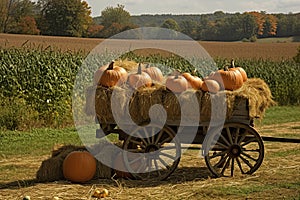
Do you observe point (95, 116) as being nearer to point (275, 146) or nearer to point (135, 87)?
point (135, 87)

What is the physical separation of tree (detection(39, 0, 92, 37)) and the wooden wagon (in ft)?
99.2

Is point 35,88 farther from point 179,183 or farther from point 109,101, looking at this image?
point 179,183

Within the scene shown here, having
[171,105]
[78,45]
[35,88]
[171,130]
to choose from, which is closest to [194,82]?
[171,105]

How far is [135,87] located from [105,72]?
53 centimetres

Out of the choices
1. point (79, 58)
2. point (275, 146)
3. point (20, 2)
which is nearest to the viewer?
point (275, 146)

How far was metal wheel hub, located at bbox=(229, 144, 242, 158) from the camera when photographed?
8477mm

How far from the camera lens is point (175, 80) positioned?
8266 mm

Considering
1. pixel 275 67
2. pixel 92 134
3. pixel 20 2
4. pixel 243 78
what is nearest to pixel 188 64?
pixel 275 67

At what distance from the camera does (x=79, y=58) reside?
16969 millimetres

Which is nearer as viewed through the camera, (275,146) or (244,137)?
(244,137)

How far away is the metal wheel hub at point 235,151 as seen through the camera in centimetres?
848

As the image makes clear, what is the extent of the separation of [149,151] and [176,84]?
1104 millimetres

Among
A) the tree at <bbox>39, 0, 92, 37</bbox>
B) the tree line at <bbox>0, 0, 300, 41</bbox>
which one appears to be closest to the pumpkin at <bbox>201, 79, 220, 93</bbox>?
the tree line at <bbox>0, 0, 300, 41</bbox>

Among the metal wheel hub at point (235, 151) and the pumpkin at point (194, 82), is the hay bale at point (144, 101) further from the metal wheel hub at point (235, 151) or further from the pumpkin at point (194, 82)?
the metal wheel hub at point (235, 151)
